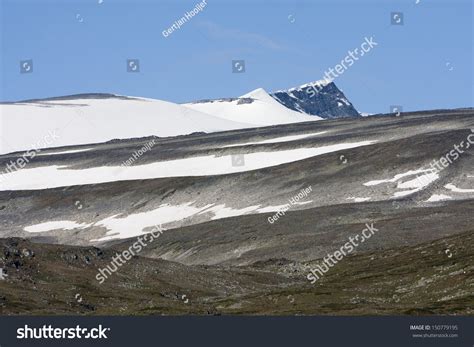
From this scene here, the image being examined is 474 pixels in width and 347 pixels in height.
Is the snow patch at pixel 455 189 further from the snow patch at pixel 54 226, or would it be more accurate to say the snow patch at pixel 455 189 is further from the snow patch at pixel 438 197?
the snow patch at pixel 54 226

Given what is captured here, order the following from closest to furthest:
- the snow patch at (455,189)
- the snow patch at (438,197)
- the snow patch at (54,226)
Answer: the snow patch at (438,197) < the snow patch at (455,189) < the snow patch at (54,226)

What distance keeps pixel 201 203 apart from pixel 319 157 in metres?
26.7

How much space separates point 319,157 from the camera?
19962 cm

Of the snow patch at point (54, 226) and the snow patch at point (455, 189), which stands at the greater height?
the snow patch at point (54, 226)

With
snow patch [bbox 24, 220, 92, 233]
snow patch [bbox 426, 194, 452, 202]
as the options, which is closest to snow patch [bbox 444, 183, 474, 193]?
snow patch [bbox 426, 194, 452, 202]

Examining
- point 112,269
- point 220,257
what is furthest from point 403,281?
point 220,257

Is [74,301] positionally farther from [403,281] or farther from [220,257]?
[220,257]

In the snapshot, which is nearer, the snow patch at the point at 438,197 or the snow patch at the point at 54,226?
the snow patch at the point at 438,197

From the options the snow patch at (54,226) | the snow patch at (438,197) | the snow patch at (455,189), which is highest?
the snow patch at (54,226)

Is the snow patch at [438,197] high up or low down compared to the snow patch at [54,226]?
down

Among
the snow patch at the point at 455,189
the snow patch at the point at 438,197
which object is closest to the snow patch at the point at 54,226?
the snow patch at the point at 438,197

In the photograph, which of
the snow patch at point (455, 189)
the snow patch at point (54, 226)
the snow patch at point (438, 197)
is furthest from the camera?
the snow patch at point (54, 226)

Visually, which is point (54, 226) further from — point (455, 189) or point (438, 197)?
point (455, 189)

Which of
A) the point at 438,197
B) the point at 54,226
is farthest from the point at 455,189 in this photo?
the point at 54,226
